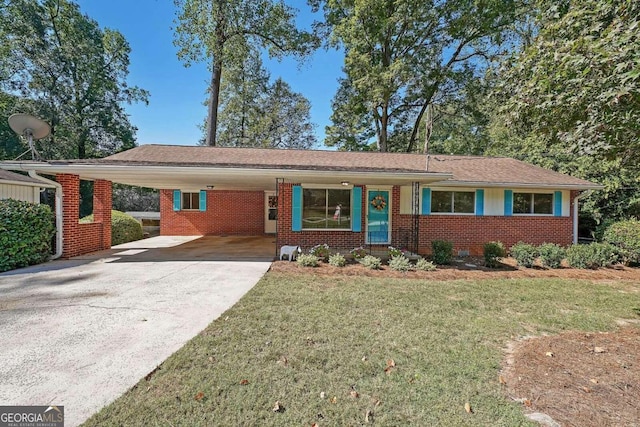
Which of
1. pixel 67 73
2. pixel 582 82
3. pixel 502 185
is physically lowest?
pixel 502 185

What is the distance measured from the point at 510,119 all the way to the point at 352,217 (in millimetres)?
6055

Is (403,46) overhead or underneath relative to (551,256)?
overhead

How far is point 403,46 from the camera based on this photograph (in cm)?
1895

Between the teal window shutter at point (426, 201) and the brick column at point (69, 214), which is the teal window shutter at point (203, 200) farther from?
the teal window shutter at point (426, 201)

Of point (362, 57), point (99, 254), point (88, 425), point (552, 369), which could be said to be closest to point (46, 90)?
point (99, 254)

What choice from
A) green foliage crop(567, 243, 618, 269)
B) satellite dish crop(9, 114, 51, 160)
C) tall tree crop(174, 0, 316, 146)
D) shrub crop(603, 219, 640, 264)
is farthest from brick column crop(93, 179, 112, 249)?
shrub crop(603, 219, 640, 264)

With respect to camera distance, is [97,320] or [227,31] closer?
[97,320]

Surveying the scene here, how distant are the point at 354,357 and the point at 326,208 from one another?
23.7 ft

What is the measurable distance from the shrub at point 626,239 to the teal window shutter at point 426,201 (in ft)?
18.8

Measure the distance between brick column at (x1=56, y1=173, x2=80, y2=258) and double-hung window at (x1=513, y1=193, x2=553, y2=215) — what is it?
49.1 feet

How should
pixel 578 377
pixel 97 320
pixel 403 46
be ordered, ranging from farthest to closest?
pixel 403 46 → pixel 97 320 → pixel 578 377

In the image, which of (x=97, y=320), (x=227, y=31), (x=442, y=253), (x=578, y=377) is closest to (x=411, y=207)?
(x=442, y=253)

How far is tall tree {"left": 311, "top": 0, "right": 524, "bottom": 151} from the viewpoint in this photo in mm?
16750

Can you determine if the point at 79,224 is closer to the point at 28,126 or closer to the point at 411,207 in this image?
the point at 28,126
